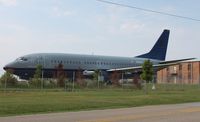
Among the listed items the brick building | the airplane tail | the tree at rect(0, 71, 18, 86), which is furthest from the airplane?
the brick building

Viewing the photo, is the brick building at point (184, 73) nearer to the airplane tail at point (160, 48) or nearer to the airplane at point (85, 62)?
the airplane tail at point (160, 48)

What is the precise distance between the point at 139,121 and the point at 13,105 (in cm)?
863

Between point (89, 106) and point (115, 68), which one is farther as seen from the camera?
point (115, 68)

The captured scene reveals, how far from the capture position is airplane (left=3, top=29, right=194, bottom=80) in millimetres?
57594

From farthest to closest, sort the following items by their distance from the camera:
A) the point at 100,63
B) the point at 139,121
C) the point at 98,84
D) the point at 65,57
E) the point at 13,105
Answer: the point at 100,63 → the point at 65,57 → the point at 98,84 → the point at 13,105 → the point at 139,121

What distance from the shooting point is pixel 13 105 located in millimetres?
22203

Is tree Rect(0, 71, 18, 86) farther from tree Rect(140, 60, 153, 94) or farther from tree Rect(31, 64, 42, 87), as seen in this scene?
tree Rect(140, 60, 153, 94)

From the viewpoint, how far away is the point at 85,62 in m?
63.8

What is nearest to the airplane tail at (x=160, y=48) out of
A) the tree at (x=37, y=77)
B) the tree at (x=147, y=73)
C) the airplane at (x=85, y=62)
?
the airplane at (x=85, y=62)

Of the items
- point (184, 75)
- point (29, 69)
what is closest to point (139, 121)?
point (29, 69)

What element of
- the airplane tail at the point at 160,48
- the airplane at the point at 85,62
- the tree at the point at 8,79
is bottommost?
the tree at the point at 8,79

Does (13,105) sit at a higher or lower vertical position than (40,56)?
lower

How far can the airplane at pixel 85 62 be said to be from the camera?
189 ft

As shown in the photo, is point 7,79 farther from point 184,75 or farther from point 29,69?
point 184,75
